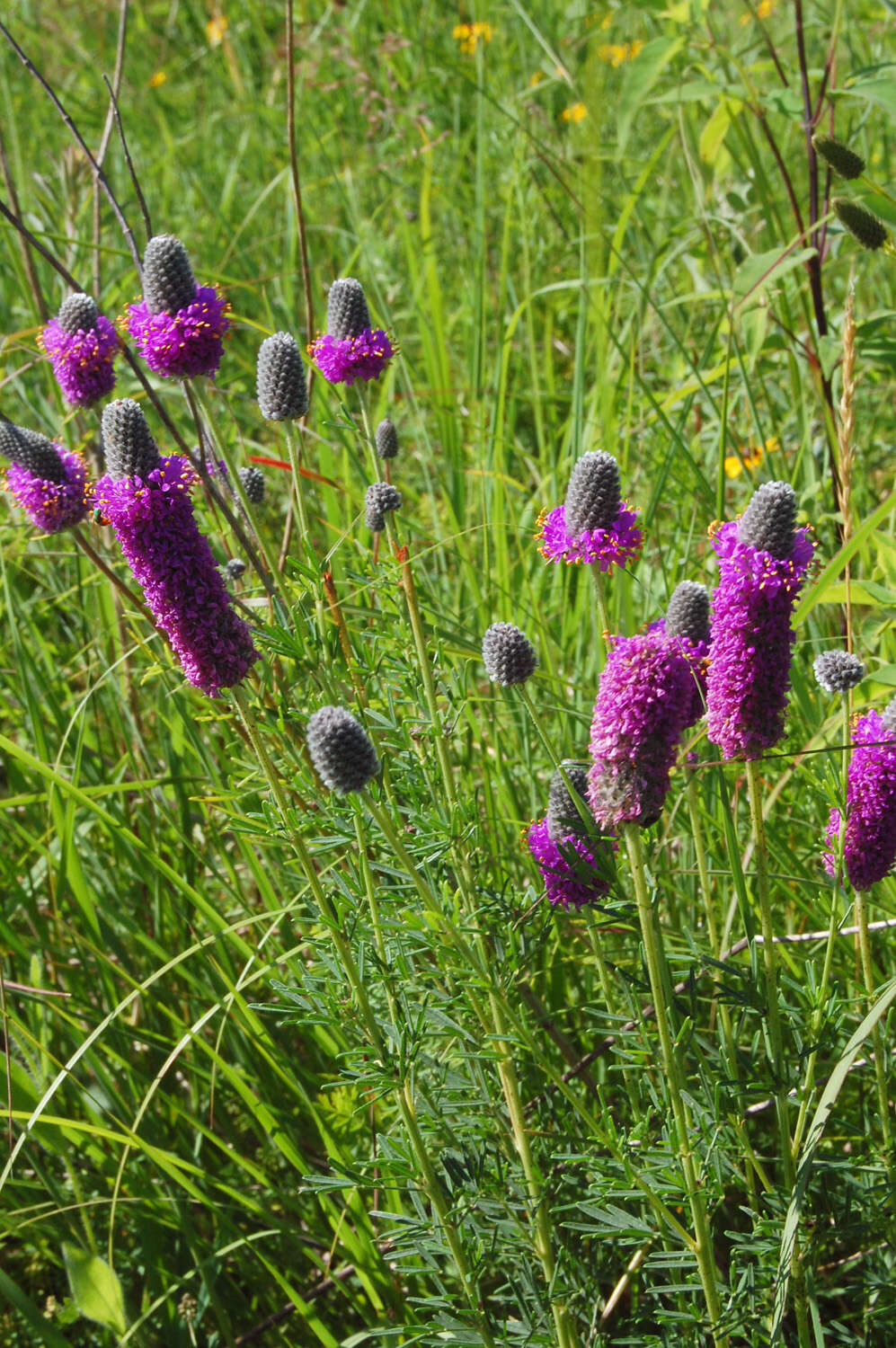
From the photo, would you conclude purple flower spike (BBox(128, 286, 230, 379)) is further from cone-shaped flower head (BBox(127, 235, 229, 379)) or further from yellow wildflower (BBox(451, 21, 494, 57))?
yellow wildflower (BBox(451, 21, 494, 57))

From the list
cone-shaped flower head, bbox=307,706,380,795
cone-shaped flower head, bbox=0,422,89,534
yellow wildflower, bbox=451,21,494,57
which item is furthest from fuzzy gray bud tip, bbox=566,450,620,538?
yellow wildflower, bbox=451,21,494,57

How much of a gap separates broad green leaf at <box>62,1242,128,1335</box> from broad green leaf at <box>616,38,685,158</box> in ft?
8.24

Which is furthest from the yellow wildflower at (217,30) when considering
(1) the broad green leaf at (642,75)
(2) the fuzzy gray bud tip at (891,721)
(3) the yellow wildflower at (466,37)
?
(2) the fuzzy gray bud tip at (891,721)

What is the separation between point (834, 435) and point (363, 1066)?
1634mm

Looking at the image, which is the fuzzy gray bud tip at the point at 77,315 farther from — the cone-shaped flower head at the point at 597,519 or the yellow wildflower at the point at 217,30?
the yellow wildflower at the point at 217,30

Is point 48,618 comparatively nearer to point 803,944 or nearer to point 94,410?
point 94,410

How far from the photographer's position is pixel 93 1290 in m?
1.43

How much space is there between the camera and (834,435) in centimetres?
246

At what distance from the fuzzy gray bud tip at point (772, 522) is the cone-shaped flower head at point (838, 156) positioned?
2.83 ft

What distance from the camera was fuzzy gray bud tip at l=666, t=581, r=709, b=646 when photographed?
1.62m

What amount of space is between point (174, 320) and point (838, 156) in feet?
3.73

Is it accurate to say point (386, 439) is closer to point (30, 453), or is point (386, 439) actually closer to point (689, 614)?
point (30, 453)

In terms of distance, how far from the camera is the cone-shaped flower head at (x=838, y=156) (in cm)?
194

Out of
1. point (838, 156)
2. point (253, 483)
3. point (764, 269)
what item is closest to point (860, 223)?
point (838, 156)
